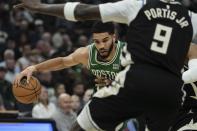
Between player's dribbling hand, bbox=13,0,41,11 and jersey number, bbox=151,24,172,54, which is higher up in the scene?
player's dribbling hand, bbox=13,0,41,11

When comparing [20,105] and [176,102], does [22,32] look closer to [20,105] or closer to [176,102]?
[20,105]

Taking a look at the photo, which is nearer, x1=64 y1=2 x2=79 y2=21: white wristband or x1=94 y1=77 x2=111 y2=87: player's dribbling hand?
x1=64 y1=2 x2=79 y2=21: white wristband

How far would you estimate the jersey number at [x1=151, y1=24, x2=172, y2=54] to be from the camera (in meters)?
5.10

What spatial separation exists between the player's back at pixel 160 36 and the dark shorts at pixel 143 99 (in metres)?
0.09

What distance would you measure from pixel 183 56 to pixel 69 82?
843cm

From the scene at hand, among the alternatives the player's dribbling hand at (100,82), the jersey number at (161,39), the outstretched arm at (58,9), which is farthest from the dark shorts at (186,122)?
the outstretched arm at (58,9)

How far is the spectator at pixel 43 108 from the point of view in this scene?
34.7 feet

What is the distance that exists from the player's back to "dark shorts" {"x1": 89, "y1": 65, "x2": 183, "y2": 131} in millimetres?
86

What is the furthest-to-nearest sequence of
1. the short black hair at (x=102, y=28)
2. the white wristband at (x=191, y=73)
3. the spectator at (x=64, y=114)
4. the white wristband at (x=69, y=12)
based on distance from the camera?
1. the spectator at (x=64, y=114)
2. the short black hair at (x=102, y=28)
3. the white wristband at (x=191, y=73)
4. the white wristband at (x=69, y=12)

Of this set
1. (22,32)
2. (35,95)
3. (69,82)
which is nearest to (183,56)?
(35,95)

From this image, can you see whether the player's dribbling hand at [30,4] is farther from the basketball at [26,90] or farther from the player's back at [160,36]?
the basketball at [26,90]

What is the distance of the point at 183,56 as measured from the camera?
17.1ft

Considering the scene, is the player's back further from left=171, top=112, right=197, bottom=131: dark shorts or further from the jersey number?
left=171, top=112, right=197, bottom=131: dark shorts

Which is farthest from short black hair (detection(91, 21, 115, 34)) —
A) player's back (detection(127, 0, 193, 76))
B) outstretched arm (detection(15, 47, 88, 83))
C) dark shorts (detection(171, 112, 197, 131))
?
player's back (detection(127, 0, 193, 76))
